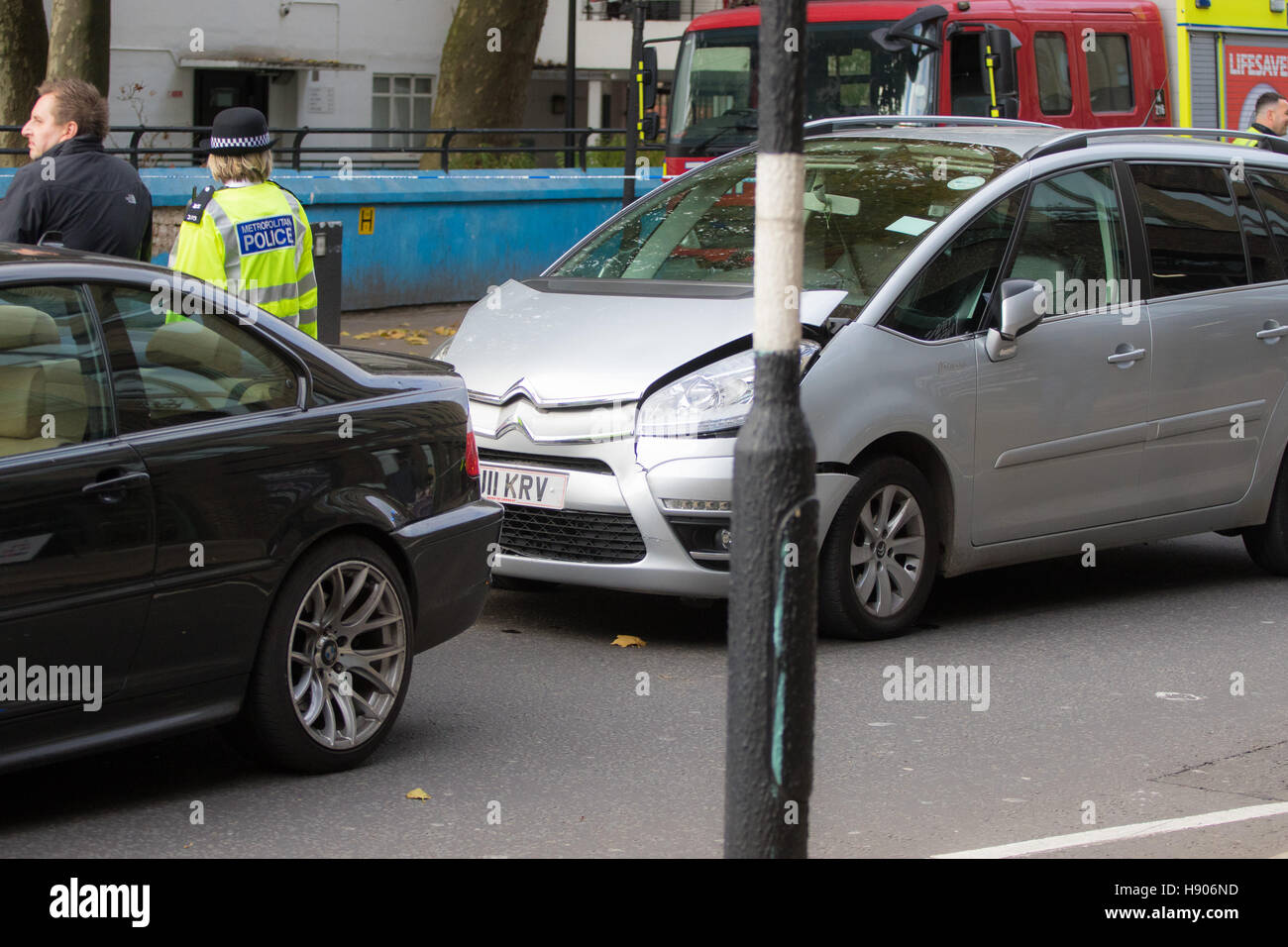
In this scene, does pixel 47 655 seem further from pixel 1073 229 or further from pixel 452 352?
pixel 1073 229

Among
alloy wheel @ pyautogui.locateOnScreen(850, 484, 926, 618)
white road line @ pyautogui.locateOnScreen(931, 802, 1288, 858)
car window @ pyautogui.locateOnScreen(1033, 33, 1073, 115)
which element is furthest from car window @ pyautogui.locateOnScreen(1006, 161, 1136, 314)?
car window @ pyautogui.locateOnScreen(1033, 33, 1073, 115)

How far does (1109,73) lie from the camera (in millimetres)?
16594

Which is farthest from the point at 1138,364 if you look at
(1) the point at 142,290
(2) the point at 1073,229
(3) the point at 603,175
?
(3) the point at 603,175

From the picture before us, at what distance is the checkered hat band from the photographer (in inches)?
296

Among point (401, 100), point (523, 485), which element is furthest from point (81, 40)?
point (401, 100)

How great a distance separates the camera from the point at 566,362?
713cm

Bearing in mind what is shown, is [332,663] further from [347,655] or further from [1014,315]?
[1014,315]

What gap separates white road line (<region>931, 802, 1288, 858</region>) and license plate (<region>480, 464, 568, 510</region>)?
98.7 inches

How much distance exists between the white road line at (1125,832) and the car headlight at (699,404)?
87.2 inches

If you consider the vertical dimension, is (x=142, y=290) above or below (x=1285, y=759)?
above

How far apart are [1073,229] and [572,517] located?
101 inches

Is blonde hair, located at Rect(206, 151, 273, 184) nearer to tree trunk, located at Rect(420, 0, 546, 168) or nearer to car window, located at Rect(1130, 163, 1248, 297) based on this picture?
car window, located at Rect(1130, 163, 1248, 297)

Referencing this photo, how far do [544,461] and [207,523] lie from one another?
213cm
